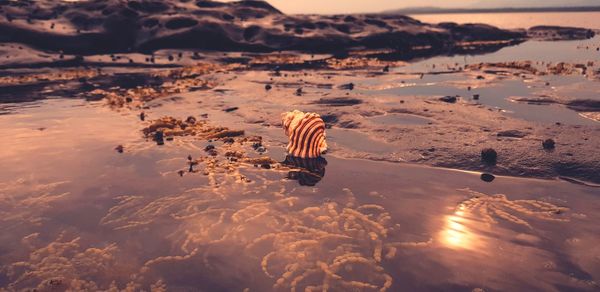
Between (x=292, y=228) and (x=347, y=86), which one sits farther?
(x=347, y=86)

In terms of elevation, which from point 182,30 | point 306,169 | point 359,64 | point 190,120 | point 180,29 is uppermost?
point 180,29

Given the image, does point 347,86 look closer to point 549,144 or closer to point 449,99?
point 449,99

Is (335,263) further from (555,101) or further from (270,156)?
(555,101)

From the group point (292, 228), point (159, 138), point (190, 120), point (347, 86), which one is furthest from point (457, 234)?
point (347, 86)

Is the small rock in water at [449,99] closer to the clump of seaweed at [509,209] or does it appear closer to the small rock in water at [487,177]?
the small rock in water at [487,177]

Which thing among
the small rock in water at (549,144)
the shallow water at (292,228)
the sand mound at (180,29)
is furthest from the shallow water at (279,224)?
the sand mound at (180,29)

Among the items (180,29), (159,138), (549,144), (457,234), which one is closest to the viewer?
(457,234)

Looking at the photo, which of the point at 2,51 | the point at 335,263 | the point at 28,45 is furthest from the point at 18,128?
the point at 28,45

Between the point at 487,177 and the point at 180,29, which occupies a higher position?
the point at 180,29
